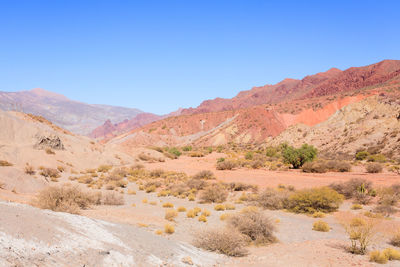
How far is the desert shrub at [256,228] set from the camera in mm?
9422

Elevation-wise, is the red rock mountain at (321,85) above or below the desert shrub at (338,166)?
above

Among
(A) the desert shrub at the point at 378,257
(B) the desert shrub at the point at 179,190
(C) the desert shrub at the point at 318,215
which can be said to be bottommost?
(B) the desert shrub at the point at 179,190

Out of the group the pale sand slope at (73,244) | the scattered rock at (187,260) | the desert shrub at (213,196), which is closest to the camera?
the pale sand slope at (73,244)

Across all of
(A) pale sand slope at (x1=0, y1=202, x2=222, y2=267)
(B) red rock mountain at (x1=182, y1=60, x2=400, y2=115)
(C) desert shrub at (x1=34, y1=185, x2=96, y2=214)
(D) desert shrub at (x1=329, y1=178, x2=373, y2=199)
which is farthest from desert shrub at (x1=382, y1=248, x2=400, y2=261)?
(B) red rock mountain at (x1=182, y1=60, x2=400, y2=115)

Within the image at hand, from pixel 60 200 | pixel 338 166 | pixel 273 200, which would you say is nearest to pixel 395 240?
pixel 273 200

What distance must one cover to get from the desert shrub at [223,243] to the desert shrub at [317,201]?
6.24m

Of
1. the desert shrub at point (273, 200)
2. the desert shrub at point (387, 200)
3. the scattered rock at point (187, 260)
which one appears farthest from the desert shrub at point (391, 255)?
the desert shrub at point (273, 200)

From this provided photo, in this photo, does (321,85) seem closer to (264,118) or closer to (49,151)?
(264,118)

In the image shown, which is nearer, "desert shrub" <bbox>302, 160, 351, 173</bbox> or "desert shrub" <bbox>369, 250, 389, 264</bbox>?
"desert shrub" <bbox>369, 250, 389, 264</bbox>

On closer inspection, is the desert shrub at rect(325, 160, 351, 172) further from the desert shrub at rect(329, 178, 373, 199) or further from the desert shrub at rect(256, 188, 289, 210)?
the desert shrub at rect(256, 188, 289, 210)

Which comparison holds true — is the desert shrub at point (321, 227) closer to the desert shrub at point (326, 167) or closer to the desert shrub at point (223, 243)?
the desert shrub at point (223, 243)

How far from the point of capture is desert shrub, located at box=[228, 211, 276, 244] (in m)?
9.42

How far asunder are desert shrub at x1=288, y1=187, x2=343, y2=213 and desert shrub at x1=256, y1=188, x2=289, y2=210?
2.11 ft

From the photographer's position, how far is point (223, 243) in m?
7.99
